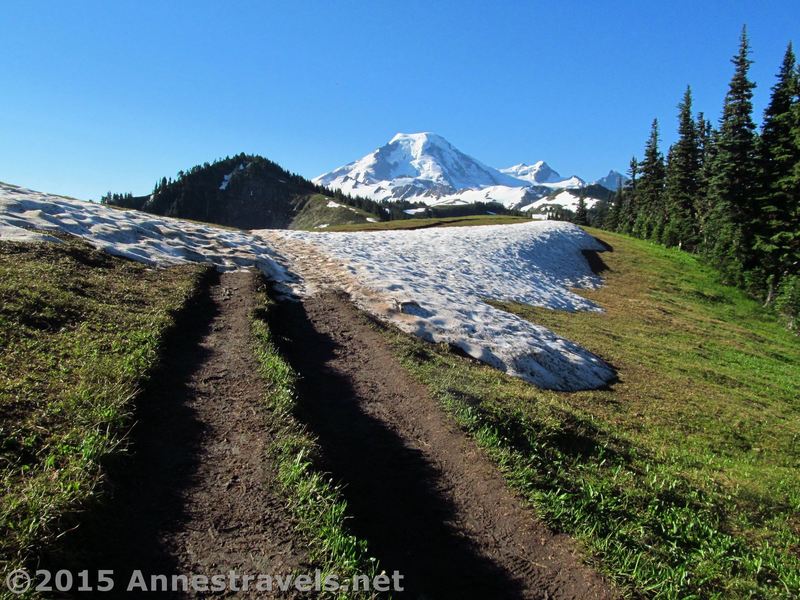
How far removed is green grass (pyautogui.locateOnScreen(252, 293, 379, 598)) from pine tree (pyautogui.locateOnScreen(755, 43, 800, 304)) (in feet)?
159

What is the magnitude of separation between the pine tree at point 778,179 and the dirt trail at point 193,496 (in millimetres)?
49362

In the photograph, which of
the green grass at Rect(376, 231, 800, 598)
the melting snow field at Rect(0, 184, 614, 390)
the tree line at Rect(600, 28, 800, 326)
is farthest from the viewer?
the tree line at Rect(600, 28, 800, 326)

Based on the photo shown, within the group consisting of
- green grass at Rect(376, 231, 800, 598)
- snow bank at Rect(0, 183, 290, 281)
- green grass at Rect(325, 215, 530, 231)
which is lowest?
green grass at Rect(376, 231, 800, 598)

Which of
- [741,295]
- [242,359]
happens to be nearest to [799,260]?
[741,295]

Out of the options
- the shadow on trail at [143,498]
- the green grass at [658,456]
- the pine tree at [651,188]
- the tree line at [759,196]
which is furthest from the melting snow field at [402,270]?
the pine tree at [651,188]

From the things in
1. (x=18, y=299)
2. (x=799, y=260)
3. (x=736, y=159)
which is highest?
(x=736, y=159)

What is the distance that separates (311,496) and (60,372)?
5857 mm

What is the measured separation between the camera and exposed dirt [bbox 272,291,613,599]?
19.0ft

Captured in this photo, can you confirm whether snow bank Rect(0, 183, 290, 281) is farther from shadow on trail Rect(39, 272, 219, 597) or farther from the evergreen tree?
the evergreen tree

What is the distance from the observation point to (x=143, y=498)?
5.67 metres

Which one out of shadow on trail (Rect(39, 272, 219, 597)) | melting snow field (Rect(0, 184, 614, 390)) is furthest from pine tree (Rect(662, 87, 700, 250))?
shadow on trail (Rect(39, 272, 219, 597))

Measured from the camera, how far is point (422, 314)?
18.5 metres

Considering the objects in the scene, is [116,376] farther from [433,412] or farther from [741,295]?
[741,295]

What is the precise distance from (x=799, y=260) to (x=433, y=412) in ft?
149
